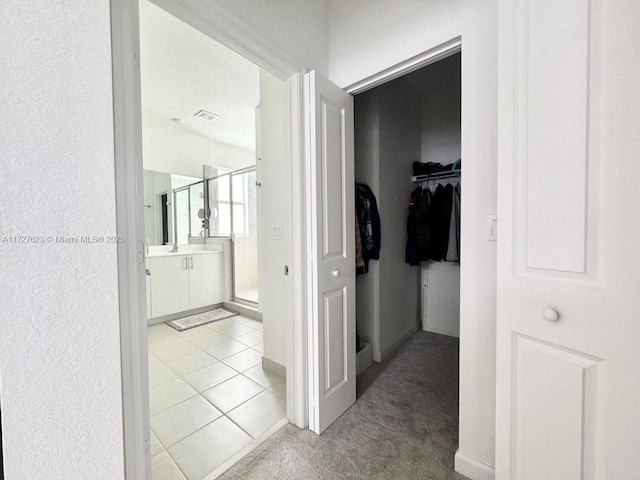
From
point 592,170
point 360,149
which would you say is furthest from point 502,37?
point 360,149

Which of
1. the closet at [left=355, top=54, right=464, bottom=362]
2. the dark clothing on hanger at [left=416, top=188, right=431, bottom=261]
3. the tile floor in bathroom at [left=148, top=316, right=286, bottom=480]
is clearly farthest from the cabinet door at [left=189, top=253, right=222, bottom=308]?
the dark clothing on hanger at [left=416, top=188, right=431, bottom=261]

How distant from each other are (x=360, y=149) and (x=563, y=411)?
7.03 feet

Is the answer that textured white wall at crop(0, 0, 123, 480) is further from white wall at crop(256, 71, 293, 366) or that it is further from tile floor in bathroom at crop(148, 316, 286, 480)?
white wall at crop(256, 71, 293, 366)

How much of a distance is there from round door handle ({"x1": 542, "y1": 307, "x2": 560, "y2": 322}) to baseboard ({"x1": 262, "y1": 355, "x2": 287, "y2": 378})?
1848 millimetres

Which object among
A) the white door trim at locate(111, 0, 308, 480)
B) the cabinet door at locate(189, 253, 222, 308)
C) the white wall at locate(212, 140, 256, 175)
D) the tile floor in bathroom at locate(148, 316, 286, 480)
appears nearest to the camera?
the white door trim at locate(111, 0, 308, 480)

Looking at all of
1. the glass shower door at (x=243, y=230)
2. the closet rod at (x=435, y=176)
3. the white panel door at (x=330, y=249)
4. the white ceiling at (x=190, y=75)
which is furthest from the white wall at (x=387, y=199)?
the glass shower door at (x=243, y=230)

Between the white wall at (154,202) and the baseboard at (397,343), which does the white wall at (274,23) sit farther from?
the white wall at (154,202)

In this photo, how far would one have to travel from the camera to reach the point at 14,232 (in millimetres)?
611

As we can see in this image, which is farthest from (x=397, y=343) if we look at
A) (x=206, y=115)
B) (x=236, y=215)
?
(x=206, y=115)

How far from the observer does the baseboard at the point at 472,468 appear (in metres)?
1.16

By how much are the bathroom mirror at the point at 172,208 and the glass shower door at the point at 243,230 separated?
1.76ft

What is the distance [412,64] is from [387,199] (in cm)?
121

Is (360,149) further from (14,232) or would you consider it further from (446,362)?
(14,232)

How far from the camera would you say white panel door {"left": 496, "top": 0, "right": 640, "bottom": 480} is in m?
0.62
